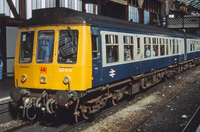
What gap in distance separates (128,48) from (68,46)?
9.52ft

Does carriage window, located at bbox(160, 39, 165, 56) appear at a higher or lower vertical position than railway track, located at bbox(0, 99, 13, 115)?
higher

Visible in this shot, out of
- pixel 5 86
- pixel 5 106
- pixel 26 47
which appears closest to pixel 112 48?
pixel 26 47

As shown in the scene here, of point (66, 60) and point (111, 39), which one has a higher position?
point (111, 39)

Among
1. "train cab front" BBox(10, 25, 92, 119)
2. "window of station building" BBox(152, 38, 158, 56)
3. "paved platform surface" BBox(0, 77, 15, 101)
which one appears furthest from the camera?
"window of station building" BBox(152, 38, 158, 56)

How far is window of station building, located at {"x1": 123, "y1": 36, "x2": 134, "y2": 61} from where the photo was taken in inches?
324

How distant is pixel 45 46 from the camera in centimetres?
647

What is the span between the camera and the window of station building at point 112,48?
23.5ft

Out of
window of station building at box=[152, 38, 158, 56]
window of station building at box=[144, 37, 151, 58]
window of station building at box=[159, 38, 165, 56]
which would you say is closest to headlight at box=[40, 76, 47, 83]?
window of station building at box=[144, 37, 151, 58]

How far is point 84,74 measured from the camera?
→ 606 cm

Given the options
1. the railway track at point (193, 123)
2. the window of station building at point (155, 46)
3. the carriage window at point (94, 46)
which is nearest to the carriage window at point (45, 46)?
the carriage window at point (94, 46)

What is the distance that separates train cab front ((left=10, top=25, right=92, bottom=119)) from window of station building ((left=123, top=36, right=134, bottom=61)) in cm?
230

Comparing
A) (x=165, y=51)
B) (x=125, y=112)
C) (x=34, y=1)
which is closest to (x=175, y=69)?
(x=165, y=51)

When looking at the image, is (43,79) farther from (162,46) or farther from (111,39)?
(162,46)

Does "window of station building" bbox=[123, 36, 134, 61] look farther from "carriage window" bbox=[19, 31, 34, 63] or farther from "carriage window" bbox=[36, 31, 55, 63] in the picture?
"carriage window" bbox=[19, 31, 34, 63]
